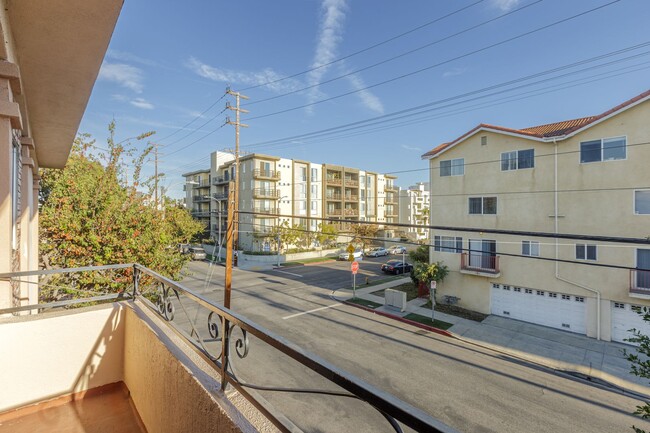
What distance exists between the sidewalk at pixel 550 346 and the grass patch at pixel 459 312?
39cm

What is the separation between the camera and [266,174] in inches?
1549

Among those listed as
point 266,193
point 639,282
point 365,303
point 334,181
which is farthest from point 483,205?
point 334,181

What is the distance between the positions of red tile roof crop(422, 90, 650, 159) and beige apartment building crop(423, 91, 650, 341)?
1.9 inches

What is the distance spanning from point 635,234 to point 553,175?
3721 millimetres

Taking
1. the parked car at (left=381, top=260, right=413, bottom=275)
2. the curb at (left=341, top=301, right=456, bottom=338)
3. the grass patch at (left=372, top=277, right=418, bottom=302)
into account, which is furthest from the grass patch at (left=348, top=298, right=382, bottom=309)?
the parked car at (left=381, top=260, right=413, bottom=275)

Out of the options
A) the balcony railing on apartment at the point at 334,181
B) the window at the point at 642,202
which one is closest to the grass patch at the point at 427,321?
the window at the point at 642,202

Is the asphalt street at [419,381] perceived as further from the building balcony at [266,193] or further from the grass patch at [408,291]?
the building balcony at [266,193]

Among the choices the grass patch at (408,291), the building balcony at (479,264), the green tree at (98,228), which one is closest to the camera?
the green tree at (98,228)

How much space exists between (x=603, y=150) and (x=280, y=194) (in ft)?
107

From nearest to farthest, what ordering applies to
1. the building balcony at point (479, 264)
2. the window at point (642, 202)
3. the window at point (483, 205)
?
the window at point (642, 202), the building balcony at point (479, 264), the window at point (483, 205)

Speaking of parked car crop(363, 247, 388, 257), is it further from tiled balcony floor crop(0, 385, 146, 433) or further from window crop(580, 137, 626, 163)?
tiled balcony floor crop(0, 385, 146, 433)

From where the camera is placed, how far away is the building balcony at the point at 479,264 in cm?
1588

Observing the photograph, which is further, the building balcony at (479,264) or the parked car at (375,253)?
the parked car at (375,253)

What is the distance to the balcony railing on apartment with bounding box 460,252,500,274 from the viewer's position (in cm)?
1593
